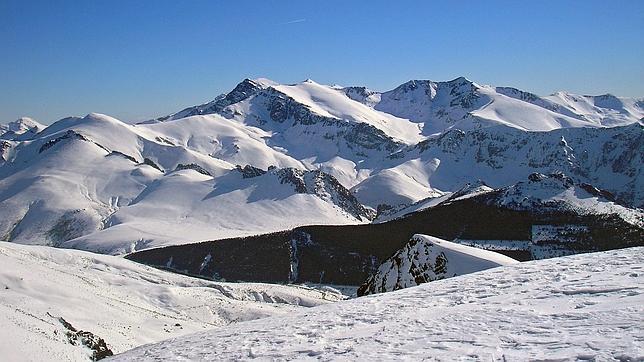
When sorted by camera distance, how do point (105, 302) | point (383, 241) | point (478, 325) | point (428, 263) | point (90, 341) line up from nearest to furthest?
point (478, 325) → point (428, 263) → point (90, 341) → point (105, 302) → point (383, 241)

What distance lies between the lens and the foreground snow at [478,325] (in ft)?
39.9

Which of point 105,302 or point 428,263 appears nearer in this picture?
point 428,263

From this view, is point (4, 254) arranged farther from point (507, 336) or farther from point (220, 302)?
point (507, 336)

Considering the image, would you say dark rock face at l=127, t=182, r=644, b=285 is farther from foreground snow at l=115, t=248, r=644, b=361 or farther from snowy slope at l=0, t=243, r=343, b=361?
foreground snow at l=115, t=248, r=644, b=361

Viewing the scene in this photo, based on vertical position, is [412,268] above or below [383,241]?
above

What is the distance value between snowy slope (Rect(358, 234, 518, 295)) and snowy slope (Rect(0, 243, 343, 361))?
27700mm

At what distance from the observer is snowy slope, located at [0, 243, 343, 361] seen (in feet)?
146

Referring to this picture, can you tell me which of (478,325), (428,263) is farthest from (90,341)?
(478,325)

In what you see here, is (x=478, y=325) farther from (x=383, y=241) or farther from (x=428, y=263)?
(x=383, y=241)

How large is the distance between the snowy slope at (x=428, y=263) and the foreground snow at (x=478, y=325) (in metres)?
15.8

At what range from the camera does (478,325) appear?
14648 mm

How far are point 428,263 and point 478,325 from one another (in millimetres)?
26839

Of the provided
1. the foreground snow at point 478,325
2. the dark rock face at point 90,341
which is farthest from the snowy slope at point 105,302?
→ the foreground snow at point 478,325

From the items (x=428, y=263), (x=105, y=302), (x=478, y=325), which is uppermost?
(x=478, y=325)
